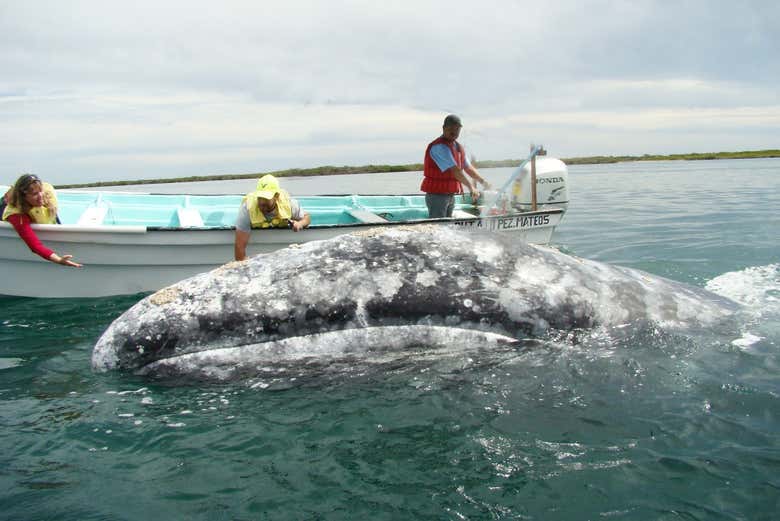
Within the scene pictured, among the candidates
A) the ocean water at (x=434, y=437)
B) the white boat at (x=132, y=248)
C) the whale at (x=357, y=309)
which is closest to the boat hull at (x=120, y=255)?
the white boat at (x=132, y=248)

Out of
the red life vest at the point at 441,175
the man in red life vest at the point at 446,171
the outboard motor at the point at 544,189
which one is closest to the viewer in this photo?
the man in red life vest at the point at 446,171

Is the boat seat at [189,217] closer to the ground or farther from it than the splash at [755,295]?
farther from it

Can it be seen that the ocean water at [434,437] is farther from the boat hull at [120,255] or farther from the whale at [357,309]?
the boat hull at [120,255]

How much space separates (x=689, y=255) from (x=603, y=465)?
9.33 metres

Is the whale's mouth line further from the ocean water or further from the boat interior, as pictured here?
the boat interior

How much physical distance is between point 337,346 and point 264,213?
495 centimetres

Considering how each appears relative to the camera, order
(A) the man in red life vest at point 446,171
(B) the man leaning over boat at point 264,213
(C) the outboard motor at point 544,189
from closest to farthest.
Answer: (B) the man leaning over boat at point 264,213 < (A) the man in red life vest at point 446,171 < (C) the outboard motor at point 544,189

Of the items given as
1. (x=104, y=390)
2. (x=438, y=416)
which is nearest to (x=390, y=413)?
(x=438, y=416)

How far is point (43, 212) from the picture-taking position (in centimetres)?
841

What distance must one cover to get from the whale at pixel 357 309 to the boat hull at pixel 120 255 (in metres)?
4.67

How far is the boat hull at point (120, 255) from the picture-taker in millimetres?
8633

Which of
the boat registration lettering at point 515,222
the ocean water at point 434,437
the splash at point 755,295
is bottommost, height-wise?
the ocean water at point 434,437

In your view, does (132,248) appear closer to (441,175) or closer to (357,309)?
(441,175)

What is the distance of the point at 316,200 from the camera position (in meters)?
13.6
